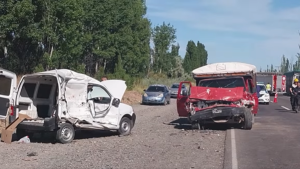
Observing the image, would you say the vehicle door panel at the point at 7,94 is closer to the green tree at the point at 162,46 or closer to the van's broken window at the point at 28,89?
the van's broken window at the point at 28,89

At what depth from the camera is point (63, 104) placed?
1377 centimetres

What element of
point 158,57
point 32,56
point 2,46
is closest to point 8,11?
point 2,46

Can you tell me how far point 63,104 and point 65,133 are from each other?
0.84 m

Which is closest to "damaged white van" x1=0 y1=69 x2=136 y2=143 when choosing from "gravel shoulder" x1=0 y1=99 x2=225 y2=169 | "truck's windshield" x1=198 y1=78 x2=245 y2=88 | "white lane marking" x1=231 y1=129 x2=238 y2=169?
"gravel shoulder" x1=0 y1=99 x2=225 y2=169

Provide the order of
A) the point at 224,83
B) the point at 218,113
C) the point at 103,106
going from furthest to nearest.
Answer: the point at 224,83, the point at 218,113, the point at 103,106

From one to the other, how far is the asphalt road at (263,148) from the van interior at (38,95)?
209 inches

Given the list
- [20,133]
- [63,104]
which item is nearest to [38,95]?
[20,133]

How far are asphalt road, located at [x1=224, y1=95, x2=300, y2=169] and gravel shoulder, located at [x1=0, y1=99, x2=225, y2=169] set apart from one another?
0.34m

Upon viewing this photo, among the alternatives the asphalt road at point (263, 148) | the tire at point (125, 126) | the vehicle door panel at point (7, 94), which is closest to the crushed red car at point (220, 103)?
the asphalt road at point (263, 148)

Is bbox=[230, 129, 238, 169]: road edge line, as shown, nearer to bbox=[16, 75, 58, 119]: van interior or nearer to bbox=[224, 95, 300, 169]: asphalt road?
bbox=[224, 95, 300, 169]: asphalt road

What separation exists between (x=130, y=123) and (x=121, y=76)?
26.4 meters

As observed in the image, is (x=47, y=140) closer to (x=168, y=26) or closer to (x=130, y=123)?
(x=130, y=123)

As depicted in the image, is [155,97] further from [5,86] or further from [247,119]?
[5,86]

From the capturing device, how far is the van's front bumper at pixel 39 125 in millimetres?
13617
